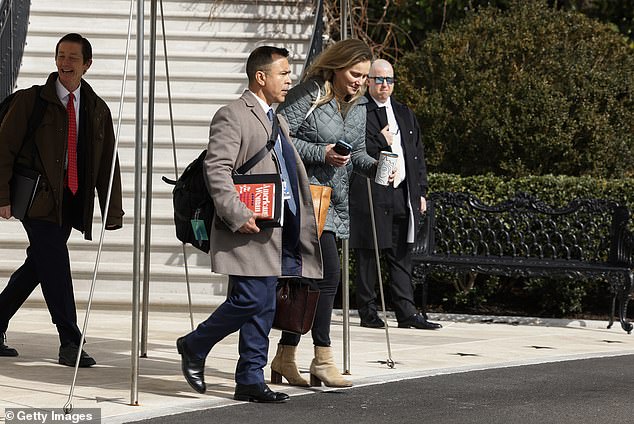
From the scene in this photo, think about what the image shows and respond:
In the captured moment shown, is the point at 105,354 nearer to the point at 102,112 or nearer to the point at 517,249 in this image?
the point at 102,112

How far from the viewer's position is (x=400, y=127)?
36.3 feet

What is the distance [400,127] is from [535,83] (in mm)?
3018

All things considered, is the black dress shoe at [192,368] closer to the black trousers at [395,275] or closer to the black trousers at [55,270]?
the black trousers at [55,270]

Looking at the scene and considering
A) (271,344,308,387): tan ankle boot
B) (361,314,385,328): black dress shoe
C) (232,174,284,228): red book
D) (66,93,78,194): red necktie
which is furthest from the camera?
(361,314,385,328): black dress shoe

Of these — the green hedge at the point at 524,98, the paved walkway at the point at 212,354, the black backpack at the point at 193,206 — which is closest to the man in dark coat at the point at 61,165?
the paved walkway at the point at 212,354

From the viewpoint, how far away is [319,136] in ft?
26.0

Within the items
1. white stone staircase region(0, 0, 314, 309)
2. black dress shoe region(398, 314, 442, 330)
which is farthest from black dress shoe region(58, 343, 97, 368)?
black dress shoe region(398, 314, 442, 330)

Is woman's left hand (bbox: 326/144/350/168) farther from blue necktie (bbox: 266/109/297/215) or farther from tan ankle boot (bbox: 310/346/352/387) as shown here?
tan ankle boot (bbox: 310/346/352/387)

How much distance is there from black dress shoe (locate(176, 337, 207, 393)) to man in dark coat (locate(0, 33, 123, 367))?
1.26 m

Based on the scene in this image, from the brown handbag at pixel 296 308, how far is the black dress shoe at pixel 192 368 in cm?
50

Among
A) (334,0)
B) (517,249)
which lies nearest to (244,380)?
(517,249)

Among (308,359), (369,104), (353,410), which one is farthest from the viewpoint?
(369,104)

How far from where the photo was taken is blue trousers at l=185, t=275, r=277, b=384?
7.26 m

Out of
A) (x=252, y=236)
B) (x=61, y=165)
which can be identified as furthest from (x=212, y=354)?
(x=252, y=236)
